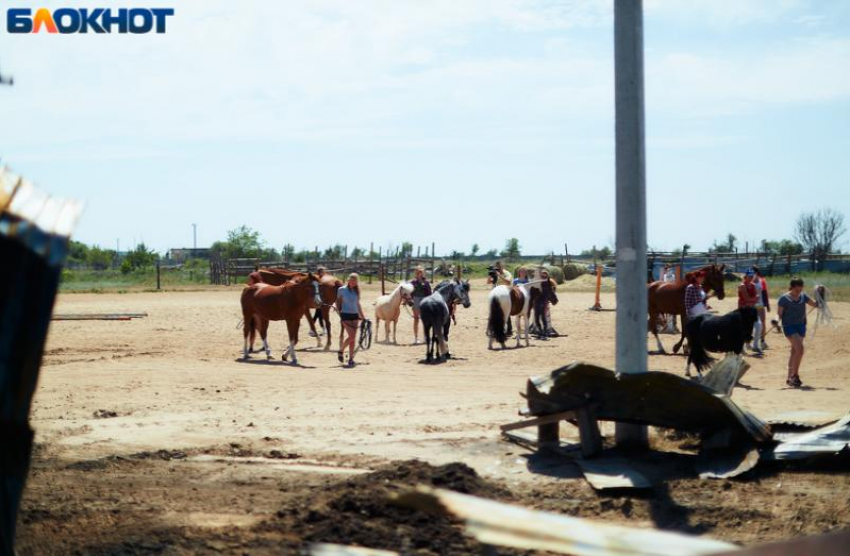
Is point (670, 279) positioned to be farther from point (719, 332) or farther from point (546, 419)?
point (546, 419)

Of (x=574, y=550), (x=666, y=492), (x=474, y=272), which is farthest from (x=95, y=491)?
(x=474, y=272)

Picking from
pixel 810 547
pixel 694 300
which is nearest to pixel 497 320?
pixel 694 300

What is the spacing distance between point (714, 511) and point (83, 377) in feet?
37.5

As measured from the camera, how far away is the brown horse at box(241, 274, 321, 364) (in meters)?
18.4

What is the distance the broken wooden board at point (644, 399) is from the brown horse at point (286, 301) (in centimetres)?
991

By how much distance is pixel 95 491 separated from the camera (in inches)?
311

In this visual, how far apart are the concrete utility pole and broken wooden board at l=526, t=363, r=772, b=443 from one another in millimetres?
327

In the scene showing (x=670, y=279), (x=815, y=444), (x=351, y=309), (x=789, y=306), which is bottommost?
(x=815, y=444)

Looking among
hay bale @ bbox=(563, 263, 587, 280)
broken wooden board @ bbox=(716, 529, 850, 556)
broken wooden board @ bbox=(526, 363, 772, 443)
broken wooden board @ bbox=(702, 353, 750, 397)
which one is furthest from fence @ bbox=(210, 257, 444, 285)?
broken wooden board @ bbox=(716, 529, 850, 556)

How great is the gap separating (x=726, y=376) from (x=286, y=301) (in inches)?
416

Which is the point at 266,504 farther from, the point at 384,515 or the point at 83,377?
the point at 83,377

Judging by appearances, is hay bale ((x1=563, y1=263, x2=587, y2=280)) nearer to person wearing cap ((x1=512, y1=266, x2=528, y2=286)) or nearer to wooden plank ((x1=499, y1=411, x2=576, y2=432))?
person wearing cap ((x1=512, y1=266, x2=528, y2=286))

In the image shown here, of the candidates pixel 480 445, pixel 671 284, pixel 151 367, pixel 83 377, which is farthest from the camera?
pixel 671 284

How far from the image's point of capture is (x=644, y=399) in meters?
8.80
